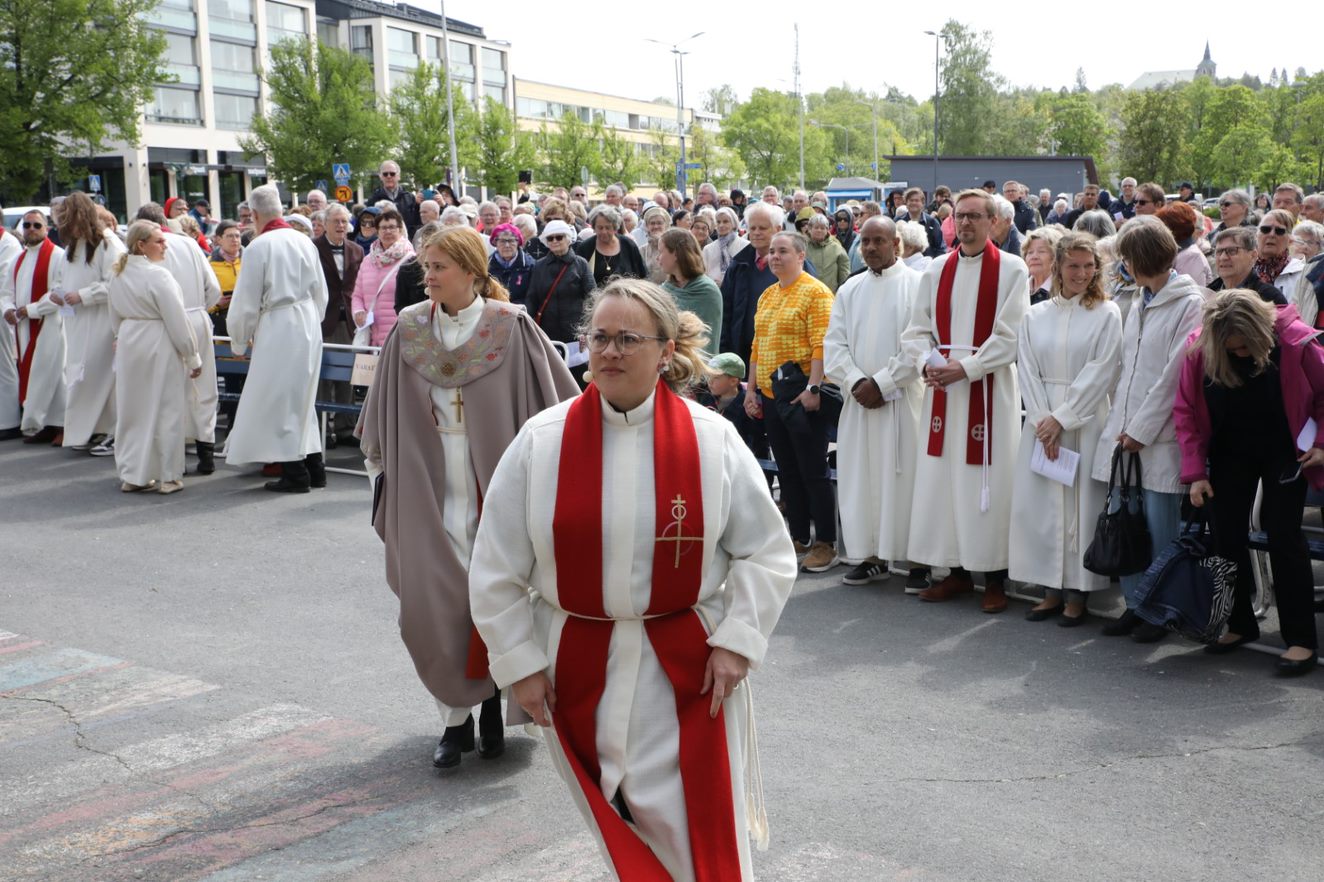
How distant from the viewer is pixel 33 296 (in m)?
13.8

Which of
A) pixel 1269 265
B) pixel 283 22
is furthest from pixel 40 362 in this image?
pixel 283 22

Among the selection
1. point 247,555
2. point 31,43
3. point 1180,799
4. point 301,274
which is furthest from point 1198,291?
point 31,43

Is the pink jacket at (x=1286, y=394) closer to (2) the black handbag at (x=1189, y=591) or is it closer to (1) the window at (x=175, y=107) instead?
(2) the black handbag at (x=1189, y=591)

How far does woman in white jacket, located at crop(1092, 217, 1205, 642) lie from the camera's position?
7000mm

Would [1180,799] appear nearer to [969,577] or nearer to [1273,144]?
[969,577]

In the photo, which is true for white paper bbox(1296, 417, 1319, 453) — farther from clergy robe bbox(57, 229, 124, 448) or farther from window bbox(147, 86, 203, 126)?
window bbox(147, 86, 203, 126)

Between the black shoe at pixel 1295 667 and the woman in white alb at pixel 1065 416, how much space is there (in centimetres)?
111

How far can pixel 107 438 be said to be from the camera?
44.1ft

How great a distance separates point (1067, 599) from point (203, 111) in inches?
2754

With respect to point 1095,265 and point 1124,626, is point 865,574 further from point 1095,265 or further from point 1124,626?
point 1095,265

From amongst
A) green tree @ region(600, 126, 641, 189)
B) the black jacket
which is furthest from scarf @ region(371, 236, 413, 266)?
green tree @ region(600, 126, 641, 189)

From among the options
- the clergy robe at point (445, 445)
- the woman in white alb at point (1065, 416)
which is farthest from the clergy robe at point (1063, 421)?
the clergy robe at point (445, 445)

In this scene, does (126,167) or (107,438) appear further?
(126,167)

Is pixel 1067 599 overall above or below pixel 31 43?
below
